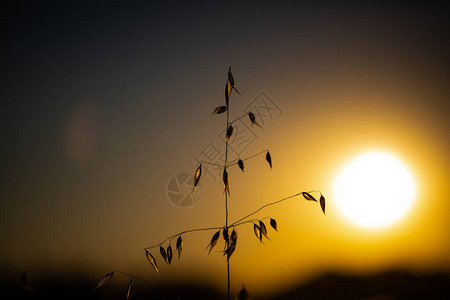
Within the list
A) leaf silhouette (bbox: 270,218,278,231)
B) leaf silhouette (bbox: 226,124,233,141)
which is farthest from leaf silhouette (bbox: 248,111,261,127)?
leaf silhouette (bbox: 270,218,278,231)

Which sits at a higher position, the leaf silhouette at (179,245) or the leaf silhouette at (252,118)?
the leaf silhouette at (252,118)

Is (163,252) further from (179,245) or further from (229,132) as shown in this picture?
(229,132)

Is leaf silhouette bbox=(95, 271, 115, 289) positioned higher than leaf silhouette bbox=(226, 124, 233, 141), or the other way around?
leaf silhouette bbox=(226, 124, 233, 141)

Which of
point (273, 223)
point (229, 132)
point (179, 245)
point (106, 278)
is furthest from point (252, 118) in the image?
point (106, 278)

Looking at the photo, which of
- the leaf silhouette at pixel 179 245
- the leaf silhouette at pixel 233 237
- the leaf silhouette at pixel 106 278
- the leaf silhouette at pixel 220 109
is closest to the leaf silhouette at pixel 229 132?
the leaf silhouette at pixel 220 109

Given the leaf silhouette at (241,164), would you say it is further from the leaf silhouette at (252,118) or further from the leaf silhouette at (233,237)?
the leaf silhouette at (233,237)

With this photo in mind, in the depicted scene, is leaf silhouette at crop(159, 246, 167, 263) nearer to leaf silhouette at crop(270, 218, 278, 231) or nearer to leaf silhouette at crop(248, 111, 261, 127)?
leaf silhouette at crop(270, 218, 278, 231)

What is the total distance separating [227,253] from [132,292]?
0.54 metres

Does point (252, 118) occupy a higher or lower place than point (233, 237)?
higher

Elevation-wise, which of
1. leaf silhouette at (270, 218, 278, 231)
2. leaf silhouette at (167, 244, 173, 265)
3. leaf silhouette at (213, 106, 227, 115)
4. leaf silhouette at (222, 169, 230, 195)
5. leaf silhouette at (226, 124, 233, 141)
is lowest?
leaf silhouette at (167, 244, 173, 265)

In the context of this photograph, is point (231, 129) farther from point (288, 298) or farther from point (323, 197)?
point (288, 298)

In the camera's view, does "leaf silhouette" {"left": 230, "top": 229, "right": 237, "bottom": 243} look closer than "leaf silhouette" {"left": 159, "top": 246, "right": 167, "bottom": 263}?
Yes

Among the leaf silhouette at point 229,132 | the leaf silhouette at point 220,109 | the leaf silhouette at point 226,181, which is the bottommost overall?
the leaf silhouette at point 226,181

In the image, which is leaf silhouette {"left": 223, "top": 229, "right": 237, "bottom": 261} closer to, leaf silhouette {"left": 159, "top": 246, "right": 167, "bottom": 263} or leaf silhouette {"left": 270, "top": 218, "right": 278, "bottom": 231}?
leaf silhouette {"left": 270, "top": 218, "right": 278, "bottom": 231}
